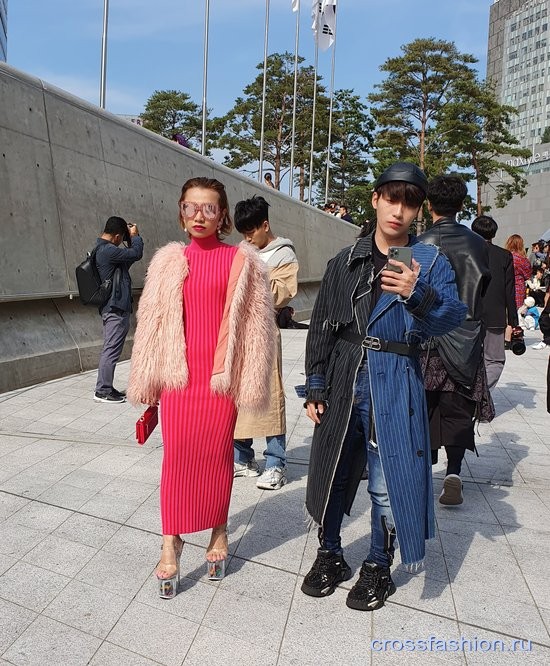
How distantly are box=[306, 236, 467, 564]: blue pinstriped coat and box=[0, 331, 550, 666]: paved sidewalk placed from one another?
1.27 feet

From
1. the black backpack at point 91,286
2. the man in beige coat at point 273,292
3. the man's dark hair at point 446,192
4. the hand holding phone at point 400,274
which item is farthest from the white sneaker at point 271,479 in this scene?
the black backpack at point 91,286

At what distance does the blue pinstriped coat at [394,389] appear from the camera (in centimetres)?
255

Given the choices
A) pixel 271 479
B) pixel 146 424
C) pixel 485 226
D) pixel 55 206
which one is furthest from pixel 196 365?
pixel 55 206

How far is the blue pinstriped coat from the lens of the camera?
8.38ft

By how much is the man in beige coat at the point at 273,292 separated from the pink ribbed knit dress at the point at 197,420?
3.76 feet

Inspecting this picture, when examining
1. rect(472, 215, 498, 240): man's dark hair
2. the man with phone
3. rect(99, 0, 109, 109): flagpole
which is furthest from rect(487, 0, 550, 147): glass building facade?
the man with phone

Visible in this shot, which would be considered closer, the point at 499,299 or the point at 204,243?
the point at 204,243

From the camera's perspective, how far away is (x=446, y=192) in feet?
13.0

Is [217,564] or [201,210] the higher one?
[201,210]

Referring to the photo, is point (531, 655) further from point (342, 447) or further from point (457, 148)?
point (457, 148)

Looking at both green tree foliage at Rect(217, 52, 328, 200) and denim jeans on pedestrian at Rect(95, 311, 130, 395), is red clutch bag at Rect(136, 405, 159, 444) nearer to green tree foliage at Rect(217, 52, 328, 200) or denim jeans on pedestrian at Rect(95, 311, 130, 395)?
denim jeans on pedestrian at Rect(95, 311, 130, 395)

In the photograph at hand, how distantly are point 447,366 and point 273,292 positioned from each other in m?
1.18

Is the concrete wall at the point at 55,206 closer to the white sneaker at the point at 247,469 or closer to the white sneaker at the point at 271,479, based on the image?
the white sneaker at the point at 247,469

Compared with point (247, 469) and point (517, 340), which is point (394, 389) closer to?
point (247, 469)
